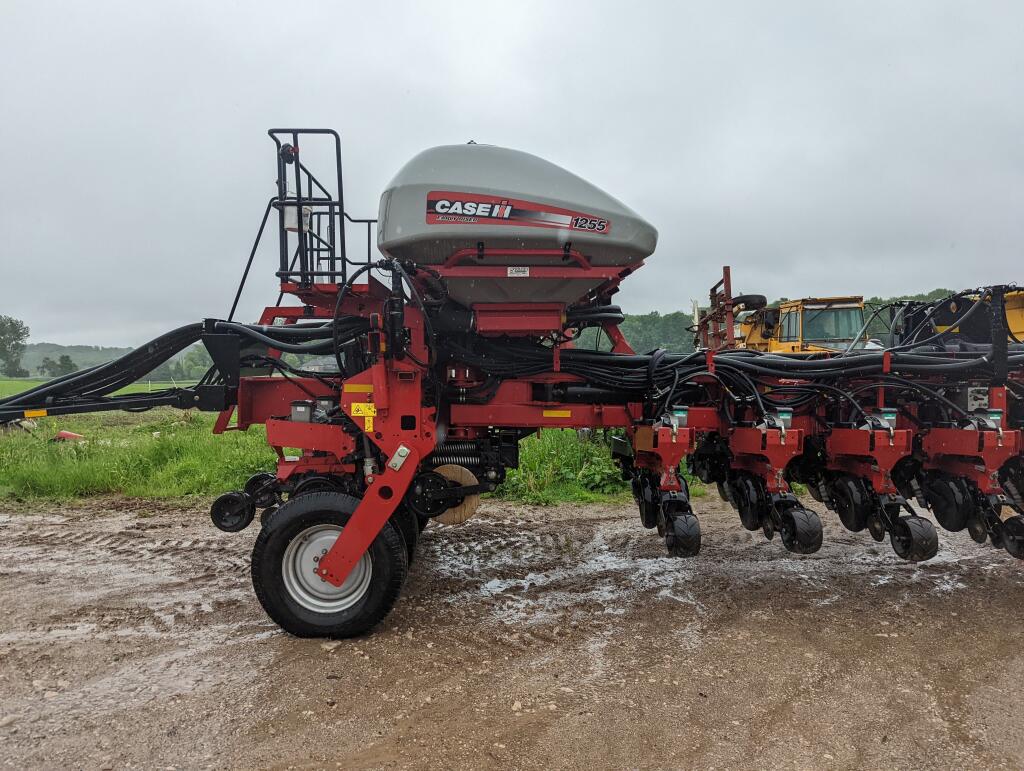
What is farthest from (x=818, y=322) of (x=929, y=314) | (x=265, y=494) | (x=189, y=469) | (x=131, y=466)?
(x=131, y=466)

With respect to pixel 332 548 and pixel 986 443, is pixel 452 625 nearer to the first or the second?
pixel 332 548

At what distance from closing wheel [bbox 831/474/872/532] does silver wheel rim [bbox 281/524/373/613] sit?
3293 mm

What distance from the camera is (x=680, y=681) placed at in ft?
10.4

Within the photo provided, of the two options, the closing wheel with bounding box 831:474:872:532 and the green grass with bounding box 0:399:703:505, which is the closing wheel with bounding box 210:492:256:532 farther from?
the closing wheel with bounding box 831:474:872:532

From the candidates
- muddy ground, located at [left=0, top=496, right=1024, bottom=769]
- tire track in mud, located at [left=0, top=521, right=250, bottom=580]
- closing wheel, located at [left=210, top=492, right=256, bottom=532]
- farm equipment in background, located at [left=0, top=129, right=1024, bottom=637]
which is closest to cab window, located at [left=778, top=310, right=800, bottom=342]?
muddy ground, located at [left=0, top=496, right=1024, bottom=769]

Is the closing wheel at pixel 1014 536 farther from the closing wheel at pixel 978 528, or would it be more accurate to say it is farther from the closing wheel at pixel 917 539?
the closing wheel at pixel 917 539

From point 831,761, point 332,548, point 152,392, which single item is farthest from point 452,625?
point 152,392

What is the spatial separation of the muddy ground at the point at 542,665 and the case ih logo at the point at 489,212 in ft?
7.94

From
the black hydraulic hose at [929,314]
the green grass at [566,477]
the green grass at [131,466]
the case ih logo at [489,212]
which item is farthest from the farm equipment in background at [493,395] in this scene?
the green grass at [131,466]

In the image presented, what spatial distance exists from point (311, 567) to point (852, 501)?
3.64m

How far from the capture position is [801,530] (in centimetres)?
396

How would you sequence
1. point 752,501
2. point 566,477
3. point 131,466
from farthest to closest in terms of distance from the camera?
point 131,466 → point 566,477 → point 752,501

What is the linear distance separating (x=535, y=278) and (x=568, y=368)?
82cm

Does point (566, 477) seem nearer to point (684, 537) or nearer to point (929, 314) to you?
point (684, 537)
